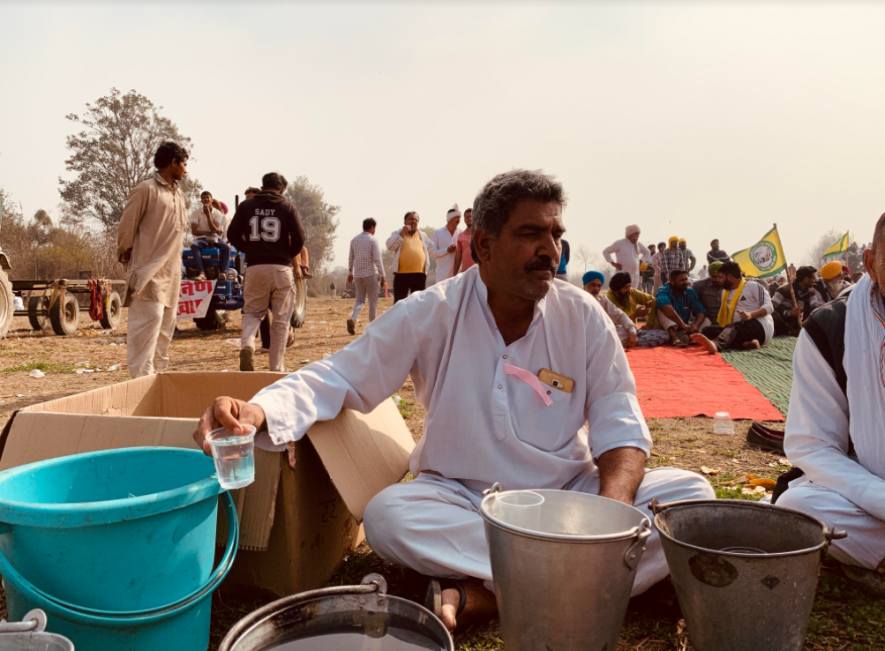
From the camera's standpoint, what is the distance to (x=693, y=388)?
20.7 ft

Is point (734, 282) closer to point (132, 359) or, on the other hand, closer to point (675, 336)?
point (675, 336)

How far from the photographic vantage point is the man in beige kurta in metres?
4.89

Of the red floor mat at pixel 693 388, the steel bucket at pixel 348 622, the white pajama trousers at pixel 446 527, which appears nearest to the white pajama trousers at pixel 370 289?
the red floor mat at pixel 693 388

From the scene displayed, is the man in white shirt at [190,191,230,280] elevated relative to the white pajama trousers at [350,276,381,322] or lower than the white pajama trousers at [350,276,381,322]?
elevated

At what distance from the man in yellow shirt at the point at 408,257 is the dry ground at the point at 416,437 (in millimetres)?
1243

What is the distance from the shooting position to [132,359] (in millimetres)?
4938

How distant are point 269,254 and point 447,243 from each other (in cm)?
397

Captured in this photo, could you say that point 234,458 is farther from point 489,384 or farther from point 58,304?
point 58,304

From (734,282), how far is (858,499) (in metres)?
7.78

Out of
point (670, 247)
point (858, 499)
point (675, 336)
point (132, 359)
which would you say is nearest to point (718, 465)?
point (858, 499)

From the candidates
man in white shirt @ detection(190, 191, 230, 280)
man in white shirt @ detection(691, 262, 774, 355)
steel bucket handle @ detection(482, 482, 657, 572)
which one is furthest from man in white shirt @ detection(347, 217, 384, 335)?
steel bucket handle @ detection(482, 482, 657, 572)

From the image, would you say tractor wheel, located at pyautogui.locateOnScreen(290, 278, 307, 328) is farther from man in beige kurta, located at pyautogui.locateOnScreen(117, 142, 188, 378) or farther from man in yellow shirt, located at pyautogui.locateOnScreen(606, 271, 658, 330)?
man in beige kurta, located at pyautogui.locateOnScreen(117, 142, 188, 378)

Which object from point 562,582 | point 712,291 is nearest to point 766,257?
point 712,291

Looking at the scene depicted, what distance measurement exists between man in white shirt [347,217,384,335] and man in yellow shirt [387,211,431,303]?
0.52 meters
